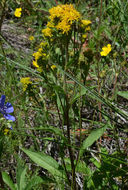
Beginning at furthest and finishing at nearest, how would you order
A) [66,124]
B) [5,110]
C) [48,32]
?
1. [66,124]
2. [48,32]
3. [5,110]

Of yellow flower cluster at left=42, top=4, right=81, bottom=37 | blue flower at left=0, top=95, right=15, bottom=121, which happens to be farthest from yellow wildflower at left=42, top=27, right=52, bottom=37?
blue flower at left=0, top=95, right=15, bottom=121

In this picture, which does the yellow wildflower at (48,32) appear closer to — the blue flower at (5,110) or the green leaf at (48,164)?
the blue flower at (5,110)

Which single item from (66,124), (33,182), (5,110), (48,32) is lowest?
(33,182)

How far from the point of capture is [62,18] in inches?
58.0

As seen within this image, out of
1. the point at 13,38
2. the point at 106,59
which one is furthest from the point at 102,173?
the point at 13,38

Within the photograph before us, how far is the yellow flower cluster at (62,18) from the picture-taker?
142 cm

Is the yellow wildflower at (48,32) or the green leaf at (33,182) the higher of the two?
the yellow wildflower at (48,32)

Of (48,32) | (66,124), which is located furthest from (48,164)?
(48,32)

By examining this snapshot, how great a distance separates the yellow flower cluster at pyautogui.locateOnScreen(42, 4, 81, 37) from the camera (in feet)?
4.67

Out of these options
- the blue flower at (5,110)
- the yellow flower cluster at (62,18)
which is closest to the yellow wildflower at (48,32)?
the yellow flower cluster at (62,18)

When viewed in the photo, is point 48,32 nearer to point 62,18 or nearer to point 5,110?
point 62,18

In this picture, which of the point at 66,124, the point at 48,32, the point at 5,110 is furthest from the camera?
A: the point at 66,124

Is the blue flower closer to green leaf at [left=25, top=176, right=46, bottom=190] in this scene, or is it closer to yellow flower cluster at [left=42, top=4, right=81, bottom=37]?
green leaf at [left=25, top=176, right=46, bottom=190]

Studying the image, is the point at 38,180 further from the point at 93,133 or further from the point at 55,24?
the point at 55,24
